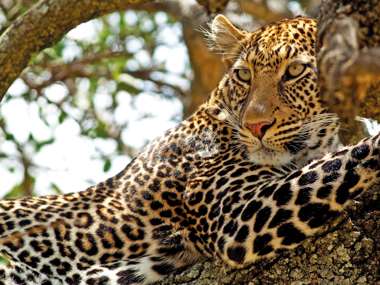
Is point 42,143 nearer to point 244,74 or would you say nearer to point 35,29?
point 244,74

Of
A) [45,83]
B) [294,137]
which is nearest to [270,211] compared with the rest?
[294,137]

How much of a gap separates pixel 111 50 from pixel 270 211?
6567 mm

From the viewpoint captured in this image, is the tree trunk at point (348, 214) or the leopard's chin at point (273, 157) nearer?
the tree trunk at point (348, 214)

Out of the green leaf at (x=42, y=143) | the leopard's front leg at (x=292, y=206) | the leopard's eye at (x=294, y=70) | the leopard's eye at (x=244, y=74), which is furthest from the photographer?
the green leaf at (x=42, y=143)

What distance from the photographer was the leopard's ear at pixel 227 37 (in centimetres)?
718

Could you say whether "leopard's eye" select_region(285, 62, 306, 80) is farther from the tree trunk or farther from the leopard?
Result: the tree trunk

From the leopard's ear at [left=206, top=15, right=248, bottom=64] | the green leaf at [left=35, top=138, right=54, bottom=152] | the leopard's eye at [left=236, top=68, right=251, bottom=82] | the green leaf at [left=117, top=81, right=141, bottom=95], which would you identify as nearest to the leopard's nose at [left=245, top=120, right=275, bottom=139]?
the leopard's eye at [left=236, top=68, right=251, bottom=82]

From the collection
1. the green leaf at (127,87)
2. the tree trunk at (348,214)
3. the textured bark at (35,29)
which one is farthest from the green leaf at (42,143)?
the tree trunk at (348,214)

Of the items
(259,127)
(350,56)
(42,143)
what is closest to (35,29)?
(259,127)

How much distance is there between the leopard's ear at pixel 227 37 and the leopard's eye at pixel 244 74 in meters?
0.40

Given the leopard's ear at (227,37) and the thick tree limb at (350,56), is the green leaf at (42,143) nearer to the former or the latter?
the leopard's ear at (227,37)

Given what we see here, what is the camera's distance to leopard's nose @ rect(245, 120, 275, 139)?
20.2 feet

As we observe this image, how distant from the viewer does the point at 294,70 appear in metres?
6.48

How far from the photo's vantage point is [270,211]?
558cm
